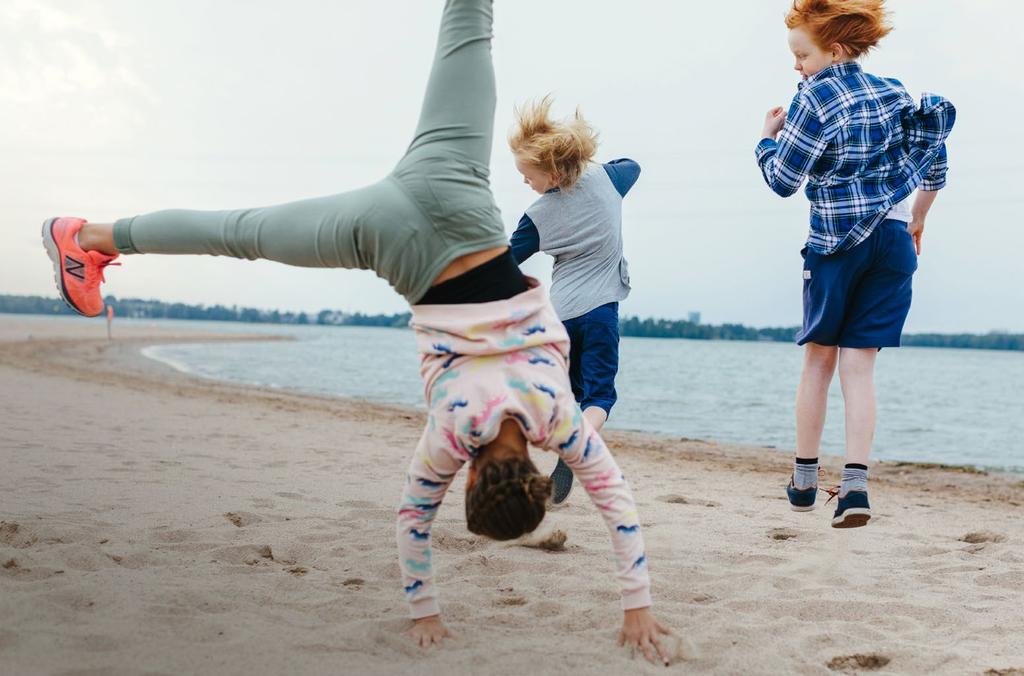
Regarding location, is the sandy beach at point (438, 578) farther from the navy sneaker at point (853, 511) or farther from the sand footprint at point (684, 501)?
the navy sneaker at point (853, 511)

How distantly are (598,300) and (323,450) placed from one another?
473cm

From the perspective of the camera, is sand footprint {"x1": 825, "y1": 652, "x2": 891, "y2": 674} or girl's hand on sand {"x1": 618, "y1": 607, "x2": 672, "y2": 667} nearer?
girl's hand on sand {"x1": 618, "y1": 607, "x2": 672, "y2": 667}

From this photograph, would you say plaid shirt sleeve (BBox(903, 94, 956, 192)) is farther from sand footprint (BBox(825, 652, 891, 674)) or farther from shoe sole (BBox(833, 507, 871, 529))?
sand footprint (BBox(825, 652, 891, 674))

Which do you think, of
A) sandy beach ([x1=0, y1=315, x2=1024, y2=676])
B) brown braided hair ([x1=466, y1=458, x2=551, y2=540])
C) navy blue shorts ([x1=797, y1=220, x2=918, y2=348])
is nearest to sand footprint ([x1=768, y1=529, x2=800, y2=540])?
sandy beach ([x1=0, y1=315, x2=1024, y2=676])

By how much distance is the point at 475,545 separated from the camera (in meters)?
4.66

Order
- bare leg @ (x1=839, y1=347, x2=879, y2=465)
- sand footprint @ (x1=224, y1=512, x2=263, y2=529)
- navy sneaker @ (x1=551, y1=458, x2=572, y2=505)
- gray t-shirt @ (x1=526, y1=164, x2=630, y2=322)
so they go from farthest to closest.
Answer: navy sneaker @ (x1=551, y1=458, x2=572, y2=505) < sand footprint @ (x1=224, y1=512, x2=263, y2=529) < gray t-shirt @ (x1=526, y1=164, x2=630, y2=322) < bare leg @ (x1=839, y1=347, x2=879, y2=465)

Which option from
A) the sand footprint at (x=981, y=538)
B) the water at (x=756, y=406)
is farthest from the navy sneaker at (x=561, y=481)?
the water at (x=756, y=406)

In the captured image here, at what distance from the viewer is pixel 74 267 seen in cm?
360

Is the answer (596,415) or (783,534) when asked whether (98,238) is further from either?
(783,534)

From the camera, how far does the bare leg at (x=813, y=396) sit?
164 inches

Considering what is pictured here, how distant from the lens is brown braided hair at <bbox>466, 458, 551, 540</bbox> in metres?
2.57

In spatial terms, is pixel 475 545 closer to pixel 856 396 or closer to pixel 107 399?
pixel 856 396

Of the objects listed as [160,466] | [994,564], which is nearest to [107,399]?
[160,466]

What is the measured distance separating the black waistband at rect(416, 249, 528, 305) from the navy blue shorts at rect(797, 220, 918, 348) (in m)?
1.84
